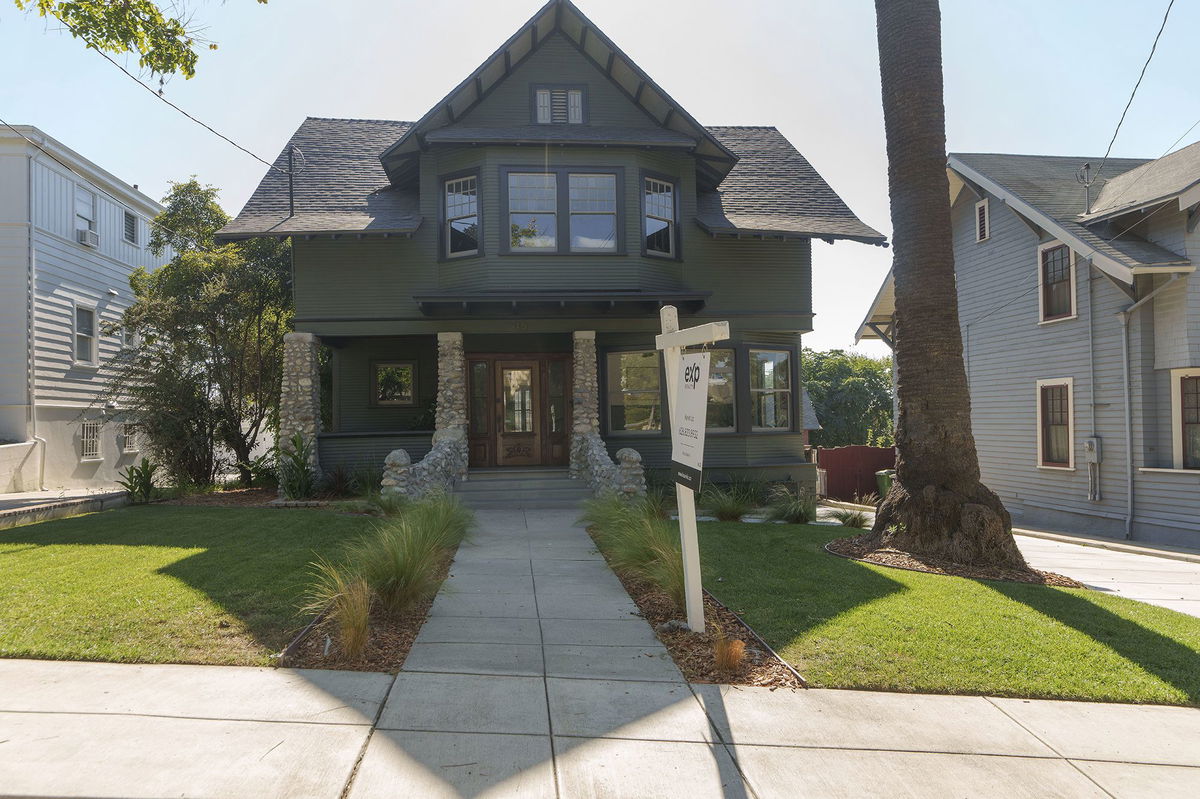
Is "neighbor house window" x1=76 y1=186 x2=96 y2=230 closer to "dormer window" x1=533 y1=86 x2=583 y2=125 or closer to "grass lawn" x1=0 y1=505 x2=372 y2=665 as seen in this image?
"grass lawn" x1=0 y1=505 x2=372 y2=665

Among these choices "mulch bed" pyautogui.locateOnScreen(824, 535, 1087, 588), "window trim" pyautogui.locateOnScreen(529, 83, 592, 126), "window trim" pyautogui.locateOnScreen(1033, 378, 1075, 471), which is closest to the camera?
"mulch bed" pyautogui.locateOnScreen(824, 535, 1087, 588)

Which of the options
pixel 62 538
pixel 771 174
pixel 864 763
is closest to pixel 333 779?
pixel 864 763

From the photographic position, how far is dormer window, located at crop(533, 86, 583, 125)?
48.2 feet

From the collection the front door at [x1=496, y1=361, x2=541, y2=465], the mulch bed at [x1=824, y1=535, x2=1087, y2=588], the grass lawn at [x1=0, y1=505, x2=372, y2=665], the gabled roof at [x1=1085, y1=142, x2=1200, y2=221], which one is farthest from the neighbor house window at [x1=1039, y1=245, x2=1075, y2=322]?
the grass lawn at [x1=0, y1=505, x2=372, y2=665]

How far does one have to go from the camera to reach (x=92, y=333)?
70.3ft

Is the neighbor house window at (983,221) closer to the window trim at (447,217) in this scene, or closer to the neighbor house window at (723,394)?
the neighbor house window at (723,394)

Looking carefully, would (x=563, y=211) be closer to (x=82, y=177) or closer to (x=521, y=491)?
(x=521, y=491)

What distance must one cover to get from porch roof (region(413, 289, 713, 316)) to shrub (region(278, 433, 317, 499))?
349cm

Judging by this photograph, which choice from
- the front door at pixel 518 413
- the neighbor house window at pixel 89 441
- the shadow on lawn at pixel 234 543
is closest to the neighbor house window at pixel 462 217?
the front door at pixel 518 413

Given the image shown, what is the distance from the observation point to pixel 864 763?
3.66 metres

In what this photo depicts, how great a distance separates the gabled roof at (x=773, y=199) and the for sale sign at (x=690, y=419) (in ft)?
32.5

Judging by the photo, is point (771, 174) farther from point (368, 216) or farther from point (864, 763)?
point (864, 763)

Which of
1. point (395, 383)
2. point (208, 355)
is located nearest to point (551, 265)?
point (395, 383)

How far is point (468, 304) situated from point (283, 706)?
1039 centimetres
